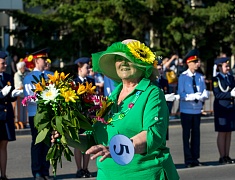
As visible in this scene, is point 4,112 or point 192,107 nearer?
point 4,112

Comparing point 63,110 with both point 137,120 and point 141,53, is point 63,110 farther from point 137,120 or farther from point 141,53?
point 141,53

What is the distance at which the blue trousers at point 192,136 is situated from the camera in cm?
1213

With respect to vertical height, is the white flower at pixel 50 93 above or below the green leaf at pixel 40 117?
above

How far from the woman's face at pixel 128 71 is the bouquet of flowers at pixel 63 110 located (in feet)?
0.76

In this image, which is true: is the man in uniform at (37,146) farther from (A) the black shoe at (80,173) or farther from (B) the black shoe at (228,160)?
(B) the black shoe at (228,160)

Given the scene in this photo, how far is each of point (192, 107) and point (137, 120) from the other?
23.0 feet

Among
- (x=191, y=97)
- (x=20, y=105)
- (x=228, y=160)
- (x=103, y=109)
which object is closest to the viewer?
(x=103, y=109)

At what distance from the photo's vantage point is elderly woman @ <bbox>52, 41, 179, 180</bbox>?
516 cm

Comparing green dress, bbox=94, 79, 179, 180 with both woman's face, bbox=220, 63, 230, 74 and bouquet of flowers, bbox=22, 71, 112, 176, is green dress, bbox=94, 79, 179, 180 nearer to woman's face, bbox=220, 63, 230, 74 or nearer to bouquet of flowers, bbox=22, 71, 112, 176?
bouquet of flowers, bbox=22, 71, 112, 176

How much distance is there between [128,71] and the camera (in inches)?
211

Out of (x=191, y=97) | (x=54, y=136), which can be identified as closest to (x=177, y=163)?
(x=191, y=97)

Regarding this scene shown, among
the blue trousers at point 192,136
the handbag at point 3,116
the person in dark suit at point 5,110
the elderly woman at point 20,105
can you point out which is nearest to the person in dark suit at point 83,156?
Answer: the person in dark suit at point 5,110

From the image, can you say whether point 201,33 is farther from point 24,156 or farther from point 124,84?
point 124,84

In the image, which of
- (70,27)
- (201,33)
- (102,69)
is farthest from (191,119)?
(201,33)
